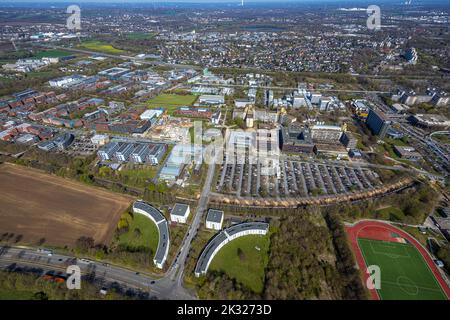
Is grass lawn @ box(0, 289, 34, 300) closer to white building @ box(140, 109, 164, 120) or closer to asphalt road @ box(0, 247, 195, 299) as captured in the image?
asphalt road @ box(0, 247, 195, 299)

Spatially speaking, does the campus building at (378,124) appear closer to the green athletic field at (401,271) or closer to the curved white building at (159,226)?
the green athletic field at (401,271)

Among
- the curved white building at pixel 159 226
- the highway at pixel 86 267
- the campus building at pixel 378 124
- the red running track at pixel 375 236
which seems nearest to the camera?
the highway at pixel 86 267

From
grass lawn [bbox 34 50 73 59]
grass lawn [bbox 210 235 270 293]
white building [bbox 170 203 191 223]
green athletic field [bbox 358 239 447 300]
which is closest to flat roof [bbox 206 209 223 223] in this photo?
white building [bbox 170 203 191 223]

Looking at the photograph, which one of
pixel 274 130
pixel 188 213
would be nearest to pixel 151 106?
pixel 274 130

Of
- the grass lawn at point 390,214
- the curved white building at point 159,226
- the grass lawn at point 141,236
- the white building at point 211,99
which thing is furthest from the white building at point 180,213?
the white building at point 211,99

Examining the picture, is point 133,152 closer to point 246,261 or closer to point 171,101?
point 246,261

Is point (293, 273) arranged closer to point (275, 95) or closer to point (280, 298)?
point (280, 298)
